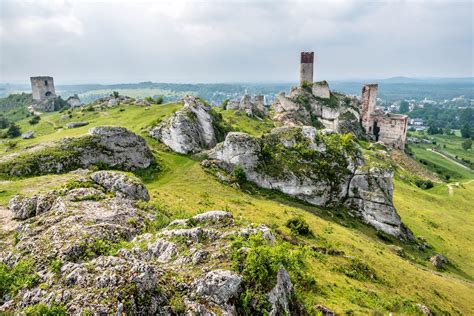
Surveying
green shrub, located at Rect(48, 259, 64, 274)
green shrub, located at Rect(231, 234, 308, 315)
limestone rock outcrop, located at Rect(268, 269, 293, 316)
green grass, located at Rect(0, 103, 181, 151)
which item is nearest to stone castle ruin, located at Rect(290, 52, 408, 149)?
green grass, located at Rect(0, 103, 181, 151)

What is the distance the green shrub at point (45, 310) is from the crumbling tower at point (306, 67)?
120 m

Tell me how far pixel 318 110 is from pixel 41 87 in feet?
396

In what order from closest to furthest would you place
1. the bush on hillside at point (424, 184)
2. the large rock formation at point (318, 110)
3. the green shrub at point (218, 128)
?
the green shrub at point (218, 128)
the bush on hillside at point (424, 184)
the large rock formation at point (318, 110)

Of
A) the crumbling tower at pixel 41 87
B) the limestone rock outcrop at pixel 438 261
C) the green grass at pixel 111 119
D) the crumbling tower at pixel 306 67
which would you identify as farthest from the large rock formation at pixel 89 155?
the crumbling tower at pixel 41 87

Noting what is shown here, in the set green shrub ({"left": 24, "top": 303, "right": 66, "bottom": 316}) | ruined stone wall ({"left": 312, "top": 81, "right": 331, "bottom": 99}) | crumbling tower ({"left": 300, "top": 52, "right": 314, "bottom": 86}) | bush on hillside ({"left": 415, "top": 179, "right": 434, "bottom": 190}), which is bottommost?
bush on hillside ({"left": 415, "top": 179, "right": 434, "bottom": 190})

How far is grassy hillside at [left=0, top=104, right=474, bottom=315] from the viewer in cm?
2460

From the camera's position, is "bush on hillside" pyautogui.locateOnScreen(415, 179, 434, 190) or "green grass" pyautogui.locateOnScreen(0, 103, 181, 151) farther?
"bush on hillside" pyautogui.locateOnScreen(415, 179, 434, 190)

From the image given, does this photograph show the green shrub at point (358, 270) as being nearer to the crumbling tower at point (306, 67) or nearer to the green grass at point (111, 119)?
the green grass at point (111, 119)

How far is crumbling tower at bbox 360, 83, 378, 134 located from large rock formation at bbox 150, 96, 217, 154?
288 ft

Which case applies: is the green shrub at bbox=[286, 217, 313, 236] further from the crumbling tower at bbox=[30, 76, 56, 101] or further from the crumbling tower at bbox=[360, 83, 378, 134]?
the crumbling tower at bbox=[30, 76, 56, 101]

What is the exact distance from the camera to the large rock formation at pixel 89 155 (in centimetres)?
3441

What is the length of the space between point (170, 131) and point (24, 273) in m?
40.1

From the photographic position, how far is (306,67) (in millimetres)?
123438

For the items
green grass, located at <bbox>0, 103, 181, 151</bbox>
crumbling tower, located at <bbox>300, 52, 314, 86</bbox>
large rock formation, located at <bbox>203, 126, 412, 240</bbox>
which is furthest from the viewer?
crumbling tower, located at <bbox>300, 52, 314, 86</bbox>
